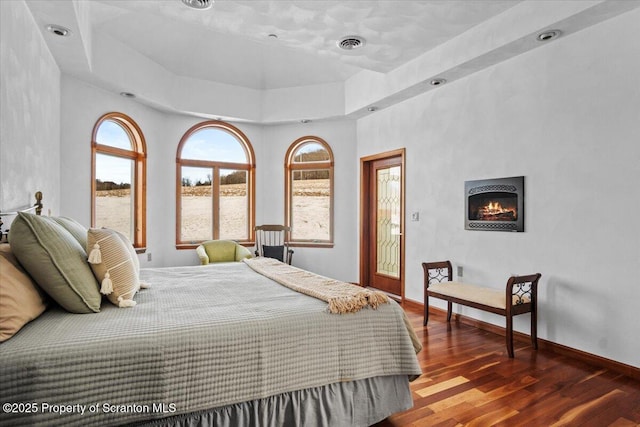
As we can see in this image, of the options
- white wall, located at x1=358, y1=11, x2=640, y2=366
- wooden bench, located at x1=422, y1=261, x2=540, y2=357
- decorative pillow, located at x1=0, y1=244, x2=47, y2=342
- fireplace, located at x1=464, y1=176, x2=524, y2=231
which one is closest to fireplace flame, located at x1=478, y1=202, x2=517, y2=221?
fireplace, located at x1=464, y1=176, x2=524, y2=231

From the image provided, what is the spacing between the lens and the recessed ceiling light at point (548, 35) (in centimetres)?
303

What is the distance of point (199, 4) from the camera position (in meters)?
3.00

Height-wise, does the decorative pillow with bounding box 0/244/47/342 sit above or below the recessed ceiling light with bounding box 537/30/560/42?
below

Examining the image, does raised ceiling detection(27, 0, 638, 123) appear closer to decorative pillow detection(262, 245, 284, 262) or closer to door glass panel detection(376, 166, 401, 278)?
door glass panel detection(376, 166, 401, 278)

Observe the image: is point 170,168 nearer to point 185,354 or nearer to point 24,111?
point 24,111

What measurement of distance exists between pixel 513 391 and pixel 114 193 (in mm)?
4980

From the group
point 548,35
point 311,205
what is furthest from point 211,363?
point 311,205

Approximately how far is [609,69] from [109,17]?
4697 millimetres

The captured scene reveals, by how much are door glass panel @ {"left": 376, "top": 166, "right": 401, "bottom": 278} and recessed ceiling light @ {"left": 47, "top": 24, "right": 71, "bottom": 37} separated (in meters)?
3.95

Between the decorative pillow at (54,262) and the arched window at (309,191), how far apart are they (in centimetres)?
437

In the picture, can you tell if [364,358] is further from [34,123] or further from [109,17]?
[109,17]

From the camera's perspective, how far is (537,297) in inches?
130

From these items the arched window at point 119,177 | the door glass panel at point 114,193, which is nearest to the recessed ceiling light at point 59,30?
the arched window at point 119,177

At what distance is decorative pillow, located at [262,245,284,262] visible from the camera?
5.50 m
